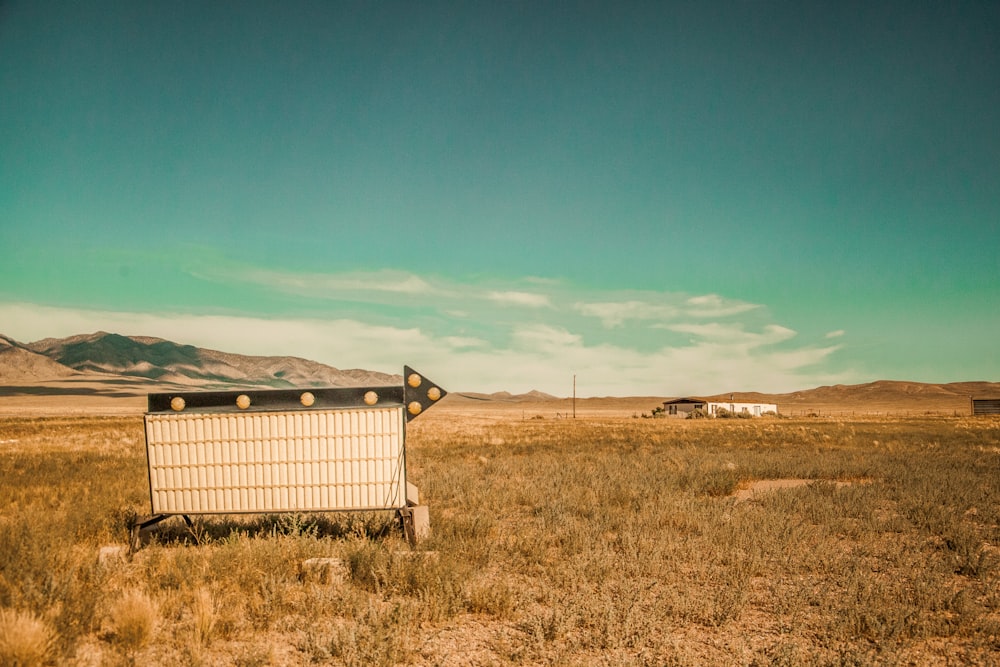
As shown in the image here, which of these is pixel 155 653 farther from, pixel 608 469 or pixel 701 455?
pixel 701 455

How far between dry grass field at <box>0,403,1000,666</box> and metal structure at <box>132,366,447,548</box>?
0.53 m

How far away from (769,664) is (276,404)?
5744mm

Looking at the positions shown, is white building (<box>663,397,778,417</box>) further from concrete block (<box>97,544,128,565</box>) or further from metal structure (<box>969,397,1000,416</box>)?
concrete block (<box>97,544,128,565</box>)

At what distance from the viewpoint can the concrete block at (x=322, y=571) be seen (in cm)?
598

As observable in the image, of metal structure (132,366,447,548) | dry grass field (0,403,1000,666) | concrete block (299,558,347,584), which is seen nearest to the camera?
dry grass field (0,403,1000,666)

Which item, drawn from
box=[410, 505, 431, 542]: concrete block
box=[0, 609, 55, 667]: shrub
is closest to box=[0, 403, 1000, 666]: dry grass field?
box=[0, 609, 55, 667]: shrub

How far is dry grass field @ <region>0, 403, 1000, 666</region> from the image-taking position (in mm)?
4406

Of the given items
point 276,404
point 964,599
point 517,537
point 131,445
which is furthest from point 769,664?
point 131,445

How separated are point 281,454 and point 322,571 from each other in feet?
5.17

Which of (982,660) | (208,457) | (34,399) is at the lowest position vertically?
(34,399)

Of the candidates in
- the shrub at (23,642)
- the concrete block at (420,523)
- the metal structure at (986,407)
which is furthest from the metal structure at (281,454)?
the metal structure at (986,407)

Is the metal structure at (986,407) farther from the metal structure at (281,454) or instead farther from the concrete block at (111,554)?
the concrete block at (111,554)

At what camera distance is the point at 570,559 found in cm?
686

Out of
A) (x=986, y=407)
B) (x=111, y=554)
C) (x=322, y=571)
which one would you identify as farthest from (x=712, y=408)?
(x=111, y=554)
